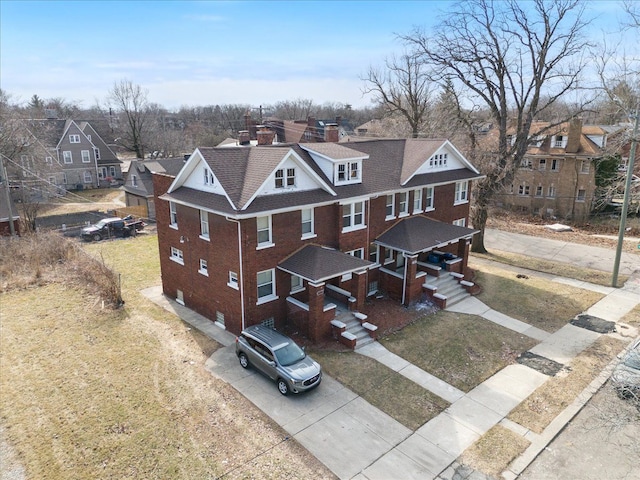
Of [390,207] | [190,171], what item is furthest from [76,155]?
[390,207]

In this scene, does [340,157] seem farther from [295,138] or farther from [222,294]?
[295,138]

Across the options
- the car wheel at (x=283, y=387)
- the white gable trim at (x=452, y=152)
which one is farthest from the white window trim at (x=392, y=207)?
the car wheel at (x=283, y=387)

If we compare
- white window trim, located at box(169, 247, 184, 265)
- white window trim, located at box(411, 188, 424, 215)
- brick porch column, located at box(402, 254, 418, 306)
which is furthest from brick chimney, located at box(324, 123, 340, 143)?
white window trim, located at box(169, 247, 184, 265)

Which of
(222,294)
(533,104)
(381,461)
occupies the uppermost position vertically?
(533,104)

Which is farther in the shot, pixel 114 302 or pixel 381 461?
pixel 114 302

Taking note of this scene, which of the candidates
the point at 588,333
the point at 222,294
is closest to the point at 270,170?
the point at 222,294

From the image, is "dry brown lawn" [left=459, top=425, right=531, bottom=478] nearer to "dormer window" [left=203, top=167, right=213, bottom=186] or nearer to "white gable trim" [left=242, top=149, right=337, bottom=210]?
"white gable trim" [left=242, top=149, right=337, bottom=210]
